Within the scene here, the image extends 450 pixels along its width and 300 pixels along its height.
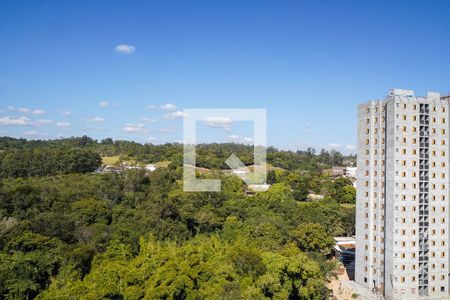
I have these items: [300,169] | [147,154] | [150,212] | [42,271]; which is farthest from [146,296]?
[300,169]

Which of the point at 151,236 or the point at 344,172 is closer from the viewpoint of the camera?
the point at 151,236

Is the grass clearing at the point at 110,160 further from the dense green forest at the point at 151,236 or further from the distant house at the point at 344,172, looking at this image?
the distant house at the point at 344,172

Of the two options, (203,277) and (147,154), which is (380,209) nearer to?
(203,277)

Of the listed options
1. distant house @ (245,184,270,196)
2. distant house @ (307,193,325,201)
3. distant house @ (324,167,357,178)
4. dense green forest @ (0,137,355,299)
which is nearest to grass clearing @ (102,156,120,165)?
dense green forest @ (0,137,355,299)

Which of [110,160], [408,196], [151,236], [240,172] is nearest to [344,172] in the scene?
Result: [240,172]

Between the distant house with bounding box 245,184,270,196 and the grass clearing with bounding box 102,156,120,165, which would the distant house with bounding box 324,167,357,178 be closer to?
the distant house with bounding box 245,184,270,196

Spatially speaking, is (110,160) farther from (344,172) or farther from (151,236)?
(344,172)

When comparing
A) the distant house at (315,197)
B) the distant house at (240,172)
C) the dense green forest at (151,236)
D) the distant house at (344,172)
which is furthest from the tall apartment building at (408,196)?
the distant house at (344,172)
